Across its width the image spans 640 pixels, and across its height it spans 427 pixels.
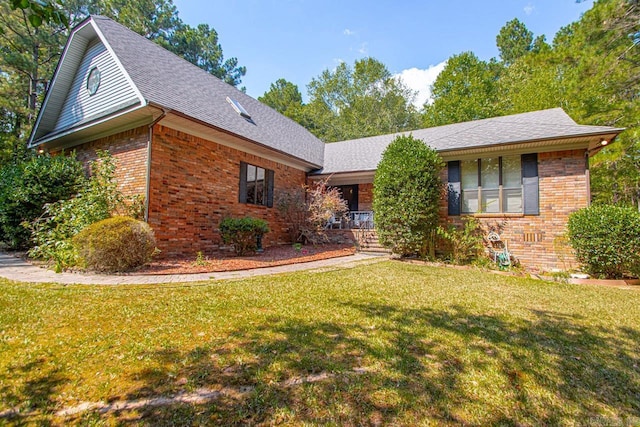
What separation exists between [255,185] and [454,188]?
689 cm

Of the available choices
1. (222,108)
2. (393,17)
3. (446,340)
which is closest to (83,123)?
(222,108)

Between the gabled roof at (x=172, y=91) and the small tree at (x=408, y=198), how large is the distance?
4.31m

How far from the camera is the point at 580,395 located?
1.95 metres

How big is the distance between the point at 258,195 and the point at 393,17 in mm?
10189

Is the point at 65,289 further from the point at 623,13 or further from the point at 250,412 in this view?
the point at 623,13

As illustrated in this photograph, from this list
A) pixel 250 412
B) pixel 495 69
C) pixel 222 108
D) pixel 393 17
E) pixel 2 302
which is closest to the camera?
pixel 250 412

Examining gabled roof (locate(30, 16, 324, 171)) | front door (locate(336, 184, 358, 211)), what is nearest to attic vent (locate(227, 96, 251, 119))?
gabled roof (locate(30, 16, 324, 171))

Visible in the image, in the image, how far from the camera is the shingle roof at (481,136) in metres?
7.86

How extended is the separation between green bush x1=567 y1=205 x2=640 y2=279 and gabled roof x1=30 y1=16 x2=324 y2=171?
9.03 m

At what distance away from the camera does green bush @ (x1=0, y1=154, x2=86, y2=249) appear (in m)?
7.96

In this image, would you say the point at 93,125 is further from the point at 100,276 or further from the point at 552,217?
the point at 552,217

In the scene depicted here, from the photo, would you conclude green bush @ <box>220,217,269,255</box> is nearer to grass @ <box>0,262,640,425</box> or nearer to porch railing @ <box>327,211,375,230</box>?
grass @ <box>0,262,640,425</box>

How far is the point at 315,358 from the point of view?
2.29 metres

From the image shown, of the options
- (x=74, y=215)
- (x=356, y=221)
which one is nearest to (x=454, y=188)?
(x=356, y=221)
